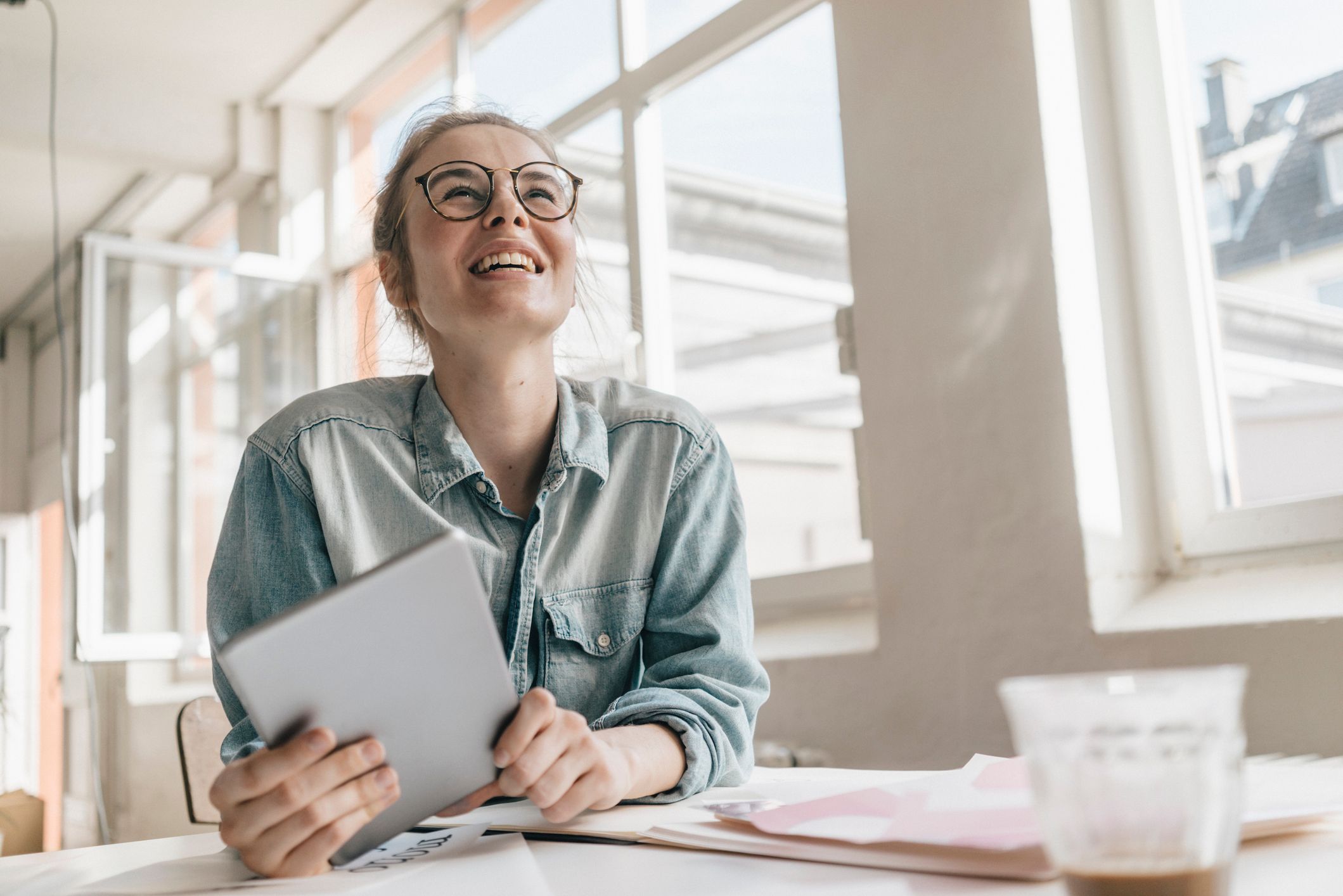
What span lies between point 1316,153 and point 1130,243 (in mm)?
282

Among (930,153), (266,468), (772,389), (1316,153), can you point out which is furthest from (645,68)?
(266,468)

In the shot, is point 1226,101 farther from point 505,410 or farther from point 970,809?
point 970,809

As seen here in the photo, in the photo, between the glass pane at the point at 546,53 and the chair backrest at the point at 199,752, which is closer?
the chair backrest at the point at 199,752

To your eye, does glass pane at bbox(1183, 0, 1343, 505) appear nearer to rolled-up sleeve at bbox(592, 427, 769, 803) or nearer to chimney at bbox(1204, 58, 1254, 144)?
chimney at bbox(1204, 58, 1254, 144)

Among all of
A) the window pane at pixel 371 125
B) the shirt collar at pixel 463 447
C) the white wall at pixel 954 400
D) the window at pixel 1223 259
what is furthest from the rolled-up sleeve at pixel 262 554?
the window pane at pixel 371 125

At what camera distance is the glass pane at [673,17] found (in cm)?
276

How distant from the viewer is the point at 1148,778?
351 mm

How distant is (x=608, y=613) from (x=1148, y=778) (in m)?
0.87

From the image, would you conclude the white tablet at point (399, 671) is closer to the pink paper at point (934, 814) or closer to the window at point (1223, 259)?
the pink paper at point (934, 814)

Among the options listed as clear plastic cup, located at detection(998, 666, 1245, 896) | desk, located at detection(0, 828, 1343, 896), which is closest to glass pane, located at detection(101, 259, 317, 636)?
desk, located at detection(0, 828, 1343, 896)

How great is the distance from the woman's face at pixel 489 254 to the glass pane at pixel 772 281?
109 centimetres

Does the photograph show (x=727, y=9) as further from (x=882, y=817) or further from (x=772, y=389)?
(x=882, y=817)

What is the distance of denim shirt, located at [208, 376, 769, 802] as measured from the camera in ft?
3.64

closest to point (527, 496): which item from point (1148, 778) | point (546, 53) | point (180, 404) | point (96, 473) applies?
point (1148, 778)
